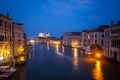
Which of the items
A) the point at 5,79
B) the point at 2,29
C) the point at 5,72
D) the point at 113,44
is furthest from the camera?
the point at 113,44

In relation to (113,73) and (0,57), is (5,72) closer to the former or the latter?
(0,57)

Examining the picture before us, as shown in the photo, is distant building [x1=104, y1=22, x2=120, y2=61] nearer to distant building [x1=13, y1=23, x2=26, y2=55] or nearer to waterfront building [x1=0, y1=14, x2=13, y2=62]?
waterfront building [x1=0, y1=14, x2=13, y2=62]

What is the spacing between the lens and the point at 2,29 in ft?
142

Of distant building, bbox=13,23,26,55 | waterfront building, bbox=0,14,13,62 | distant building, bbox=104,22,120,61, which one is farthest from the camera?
A: distant building, bbox=13,23,26,55

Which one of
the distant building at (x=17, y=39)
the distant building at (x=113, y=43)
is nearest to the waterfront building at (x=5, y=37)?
the distant building at (x=17, y=39)

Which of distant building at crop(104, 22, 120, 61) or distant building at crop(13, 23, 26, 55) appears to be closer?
distant building at crop(104, 22, 120, 61)

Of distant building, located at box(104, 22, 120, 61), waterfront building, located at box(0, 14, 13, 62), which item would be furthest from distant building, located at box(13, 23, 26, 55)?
distant building, located at box(104, 22, 120, 61)

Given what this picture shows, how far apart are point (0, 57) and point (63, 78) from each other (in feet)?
50.5

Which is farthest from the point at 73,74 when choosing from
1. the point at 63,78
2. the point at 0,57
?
the point at 0,57

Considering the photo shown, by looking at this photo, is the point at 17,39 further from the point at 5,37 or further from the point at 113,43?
the point at 113,43

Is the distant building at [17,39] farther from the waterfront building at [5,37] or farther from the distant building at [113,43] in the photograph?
the distant building at [113,43]

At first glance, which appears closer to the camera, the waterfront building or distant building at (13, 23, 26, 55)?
the waterfront building

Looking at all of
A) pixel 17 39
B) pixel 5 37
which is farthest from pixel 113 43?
pixel 17 39

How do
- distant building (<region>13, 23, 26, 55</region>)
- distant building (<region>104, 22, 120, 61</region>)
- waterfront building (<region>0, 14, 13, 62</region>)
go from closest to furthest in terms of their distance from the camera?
waterfront building (<region>0, 14, 13, 62</region>) → distant building (<region>104, 22, 120, 61</region>) → distant building (<region>13, 23, 26, 55</region>)
